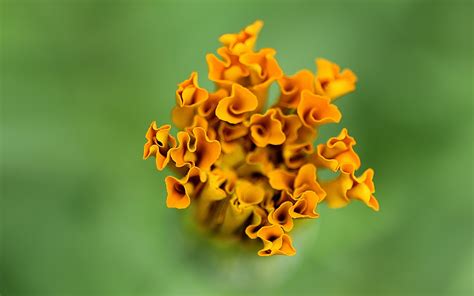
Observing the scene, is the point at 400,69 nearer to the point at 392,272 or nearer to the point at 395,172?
the point at 395,172

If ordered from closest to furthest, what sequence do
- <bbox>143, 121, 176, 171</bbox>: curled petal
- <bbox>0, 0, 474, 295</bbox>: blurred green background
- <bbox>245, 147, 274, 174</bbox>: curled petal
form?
<bbox>143, 121, 176, 171</bbox>: curled petal < <bbox>245, 147, 274, 174</bbox>: curled petal < <bbox>0, 0, 474, 295</bbox>: blurred green background

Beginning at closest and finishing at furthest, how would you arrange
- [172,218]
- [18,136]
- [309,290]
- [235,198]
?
[235,198] → [172,218] → [18,136] → [309,290]

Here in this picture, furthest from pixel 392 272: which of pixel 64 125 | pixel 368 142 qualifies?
pixel 64 125

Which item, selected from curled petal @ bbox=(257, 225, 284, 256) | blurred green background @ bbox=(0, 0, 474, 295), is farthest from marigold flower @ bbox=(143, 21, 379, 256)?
blurred green background @ bbox=(0, 0, 474, 295)

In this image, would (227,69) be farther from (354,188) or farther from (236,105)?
(354,188)

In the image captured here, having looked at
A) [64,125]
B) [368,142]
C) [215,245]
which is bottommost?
[215,245]

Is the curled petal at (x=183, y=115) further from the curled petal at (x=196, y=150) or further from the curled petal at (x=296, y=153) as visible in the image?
the curled petal at (x=296, y=153)

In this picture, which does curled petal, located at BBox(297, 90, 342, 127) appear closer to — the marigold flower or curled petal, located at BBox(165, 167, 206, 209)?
the marigold flower
